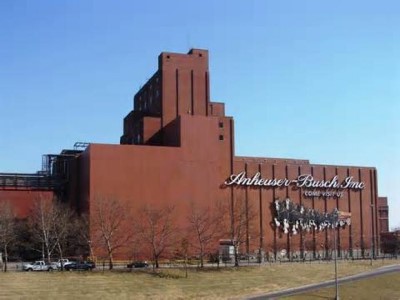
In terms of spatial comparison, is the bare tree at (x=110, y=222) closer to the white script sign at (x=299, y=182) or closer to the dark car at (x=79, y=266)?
the dark car at (x=79, y=266)

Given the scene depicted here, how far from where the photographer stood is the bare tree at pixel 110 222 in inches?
3740

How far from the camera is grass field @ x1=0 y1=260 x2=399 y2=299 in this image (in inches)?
2486

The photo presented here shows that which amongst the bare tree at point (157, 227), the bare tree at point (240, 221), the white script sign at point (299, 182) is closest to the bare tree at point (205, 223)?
the bare tree at point (240, 221)

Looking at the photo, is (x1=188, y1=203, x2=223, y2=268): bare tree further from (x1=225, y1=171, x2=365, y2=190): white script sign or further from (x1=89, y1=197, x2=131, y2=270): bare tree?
(x1=225, y1=171, x2=365, y2=190): white script sign

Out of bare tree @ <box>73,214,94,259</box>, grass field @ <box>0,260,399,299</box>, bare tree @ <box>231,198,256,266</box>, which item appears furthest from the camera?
bare tree @ <box>231,198,256,266</box>

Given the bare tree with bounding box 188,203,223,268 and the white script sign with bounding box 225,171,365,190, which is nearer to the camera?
the bare tree with bounding box 188,203,223,268

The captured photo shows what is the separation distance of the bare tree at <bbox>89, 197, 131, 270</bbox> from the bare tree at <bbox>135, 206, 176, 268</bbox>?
9.44ft

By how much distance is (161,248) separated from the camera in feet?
321

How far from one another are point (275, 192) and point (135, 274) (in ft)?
200

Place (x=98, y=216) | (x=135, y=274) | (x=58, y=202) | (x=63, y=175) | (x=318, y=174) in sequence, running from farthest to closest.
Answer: (x=318, y=174) < (x=63, y=175) < (x=58, y=202) < (x=98, y=216) < (x=135, y=274)

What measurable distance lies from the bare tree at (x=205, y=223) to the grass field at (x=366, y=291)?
3008cm

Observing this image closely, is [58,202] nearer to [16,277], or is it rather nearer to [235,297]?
[16,277]

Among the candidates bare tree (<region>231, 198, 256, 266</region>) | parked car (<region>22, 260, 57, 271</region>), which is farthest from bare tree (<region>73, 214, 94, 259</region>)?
bare tree (<region>231, 198, 256, 266</region>)

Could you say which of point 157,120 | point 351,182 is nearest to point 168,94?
point 157,120
